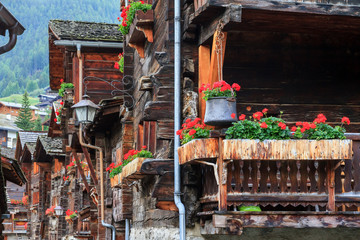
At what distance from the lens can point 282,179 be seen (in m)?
9.31

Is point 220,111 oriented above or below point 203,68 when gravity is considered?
below

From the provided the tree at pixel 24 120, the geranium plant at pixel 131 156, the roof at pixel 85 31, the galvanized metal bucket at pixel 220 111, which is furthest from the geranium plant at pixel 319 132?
the tree at pixel 24 120

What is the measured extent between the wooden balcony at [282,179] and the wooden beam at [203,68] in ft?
4.33

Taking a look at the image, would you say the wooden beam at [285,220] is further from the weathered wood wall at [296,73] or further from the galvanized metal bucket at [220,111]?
the weathered wood wall at [296,73]

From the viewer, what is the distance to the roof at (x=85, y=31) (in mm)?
21078

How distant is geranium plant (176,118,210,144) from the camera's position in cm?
931

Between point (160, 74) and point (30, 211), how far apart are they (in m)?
37.8

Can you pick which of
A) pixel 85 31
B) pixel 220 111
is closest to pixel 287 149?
pixel 220 111

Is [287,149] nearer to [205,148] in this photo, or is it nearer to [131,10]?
[205,148]

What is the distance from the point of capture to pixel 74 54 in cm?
2245

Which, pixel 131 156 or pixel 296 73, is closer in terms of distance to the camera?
pixel 296 73

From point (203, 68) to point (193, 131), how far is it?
63.3 inches

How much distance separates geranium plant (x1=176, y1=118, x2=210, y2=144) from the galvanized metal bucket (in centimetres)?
14

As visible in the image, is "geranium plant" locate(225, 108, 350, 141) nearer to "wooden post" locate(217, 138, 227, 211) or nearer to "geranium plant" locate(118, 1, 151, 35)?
"wooden post" locate(217, 138, 227, 211)
